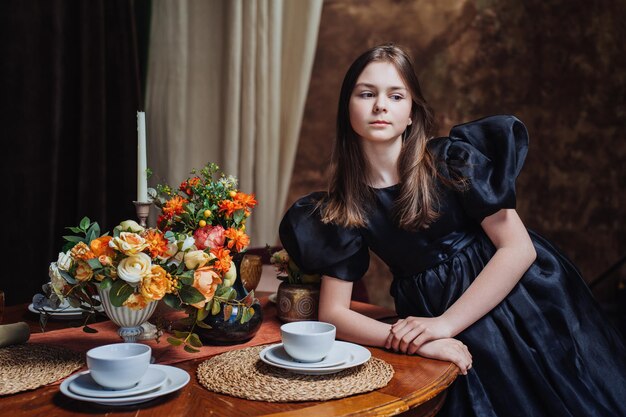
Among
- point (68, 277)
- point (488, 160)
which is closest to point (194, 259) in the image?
point (68, 277)

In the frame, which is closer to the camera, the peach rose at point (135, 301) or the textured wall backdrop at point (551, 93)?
the peach rose at point (135, 301)

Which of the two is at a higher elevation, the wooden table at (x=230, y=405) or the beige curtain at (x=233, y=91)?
the beige curtain at (x=233, y=91)

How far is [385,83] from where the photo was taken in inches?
70.0

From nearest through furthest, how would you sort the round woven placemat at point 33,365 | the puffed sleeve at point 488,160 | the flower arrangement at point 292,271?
the round woven placemat at point 33,365, the puffed sleeve at point 488,160, the flower arrangement at point 292,271

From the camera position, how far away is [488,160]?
1.76 m

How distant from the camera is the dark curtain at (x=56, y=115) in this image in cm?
279

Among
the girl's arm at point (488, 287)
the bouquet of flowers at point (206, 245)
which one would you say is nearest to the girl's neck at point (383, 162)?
the girl's arm at point (488, 287)

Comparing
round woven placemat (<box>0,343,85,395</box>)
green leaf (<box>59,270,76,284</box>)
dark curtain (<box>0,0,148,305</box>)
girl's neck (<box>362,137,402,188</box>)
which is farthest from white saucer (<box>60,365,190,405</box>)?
dark curtain (<box>0,0,148,305</box>)

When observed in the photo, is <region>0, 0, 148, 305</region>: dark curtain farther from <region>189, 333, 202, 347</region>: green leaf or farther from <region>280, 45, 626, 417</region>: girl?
<region>189, 333, 202, 347</region>: green leaf

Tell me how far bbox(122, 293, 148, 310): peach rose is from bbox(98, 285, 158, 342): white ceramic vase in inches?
2.3

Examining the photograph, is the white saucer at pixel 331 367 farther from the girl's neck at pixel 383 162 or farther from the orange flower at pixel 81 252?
the girl's neck at pixel 383 162

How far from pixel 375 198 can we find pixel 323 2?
233 cm

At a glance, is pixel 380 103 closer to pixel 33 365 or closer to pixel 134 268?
pixel 134 268

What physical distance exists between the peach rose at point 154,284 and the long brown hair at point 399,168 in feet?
1.94
